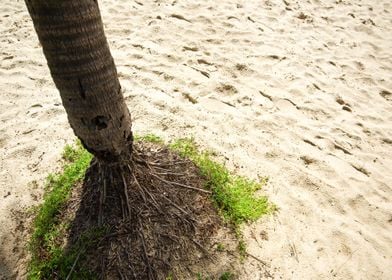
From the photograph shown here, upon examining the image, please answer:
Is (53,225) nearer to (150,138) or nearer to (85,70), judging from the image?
(150,138)

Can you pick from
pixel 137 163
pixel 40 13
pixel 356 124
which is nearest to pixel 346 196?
pixel 356 124

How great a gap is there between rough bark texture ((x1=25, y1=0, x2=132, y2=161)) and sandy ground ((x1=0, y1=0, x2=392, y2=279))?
130 cm

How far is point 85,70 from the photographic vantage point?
1841 millimetres

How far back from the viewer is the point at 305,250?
271 cm

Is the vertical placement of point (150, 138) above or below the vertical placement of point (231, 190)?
above

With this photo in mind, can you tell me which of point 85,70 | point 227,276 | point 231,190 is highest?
point 85,70

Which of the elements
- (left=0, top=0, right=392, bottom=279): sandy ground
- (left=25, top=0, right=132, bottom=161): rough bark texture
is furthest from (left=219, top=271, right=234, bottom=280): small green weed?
(left=25, top=0, right=132, bottom=161): rough bark texture

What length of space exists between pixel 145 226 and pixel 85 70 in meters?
1.29

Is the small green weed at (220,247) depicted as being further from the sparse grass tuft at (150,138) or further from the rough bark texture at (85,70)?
the sparse grass tuft at (150,138)

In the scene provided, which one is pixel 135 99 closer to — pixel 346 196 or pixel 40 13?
pixel 40 13

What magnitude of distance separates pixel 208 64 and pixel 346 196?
2.49 meters

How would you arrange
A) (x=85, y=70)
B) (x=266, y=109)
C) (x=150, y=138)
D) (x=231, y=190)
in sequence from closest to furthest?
(x=85, y=70)
(x=231, y=190)
(x=150, y=138)
(x=266, y=109)

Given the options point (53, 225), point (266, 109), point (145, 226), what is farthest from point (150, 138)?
point (266, 109)

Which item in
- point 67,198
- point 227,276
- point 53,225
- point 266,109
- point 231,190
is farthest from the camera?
point 266,109
